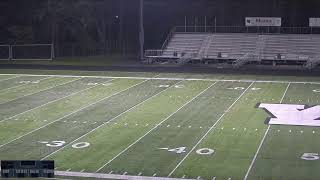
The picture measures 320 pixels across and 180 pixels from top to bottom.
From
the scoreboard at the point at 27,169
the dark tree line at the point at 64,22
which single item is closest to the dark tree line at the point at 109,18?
the dark tree line at the point at 64,22

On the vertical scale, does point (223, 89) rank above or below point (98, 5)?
below

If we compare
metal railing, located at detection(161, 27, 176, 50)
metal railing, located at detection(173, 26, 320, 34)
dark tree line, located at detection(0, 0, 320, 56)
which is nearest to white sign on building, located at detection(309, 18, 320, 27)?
metal railing, located at detection(173, 26, 320, 34)

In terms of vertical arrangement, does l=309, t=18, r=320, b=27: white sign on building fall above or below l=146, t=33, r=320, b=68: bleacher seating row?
above

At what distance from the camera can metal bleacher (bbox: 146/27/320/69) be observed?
37812 millimetres

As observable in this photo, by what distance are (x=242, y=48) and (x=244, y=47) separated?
0.19 meters

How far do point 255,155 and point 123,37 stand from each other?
31.5 m

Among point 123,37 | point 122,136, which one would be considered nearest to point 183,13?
point 123,37

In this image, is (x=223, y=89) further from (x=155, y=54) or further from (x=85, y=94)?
(x=155, y=54)

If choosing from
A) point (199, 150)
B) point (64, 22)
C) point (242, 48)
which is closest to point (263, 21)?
point (242, 48)

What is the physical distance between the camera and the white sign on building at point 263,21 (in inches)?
1587

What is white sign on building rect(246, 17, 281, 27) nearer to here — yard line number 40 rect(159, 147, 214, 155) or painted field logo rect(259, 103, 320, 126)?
painted field logo rect(259, 103, 320, 126)

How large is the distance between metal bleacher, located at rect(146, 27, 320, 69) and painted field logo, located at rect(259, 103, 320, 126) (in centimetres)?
1460

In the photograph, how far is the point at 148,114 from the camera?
2059 centimetres

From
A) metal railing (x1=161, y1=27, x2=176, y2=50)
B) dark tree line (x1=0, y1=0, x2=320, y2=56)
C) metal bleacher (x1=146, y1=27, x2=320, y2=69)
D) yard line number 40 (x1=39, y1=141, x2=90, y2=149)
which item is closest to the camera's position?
yard line number 40 (x1=39, y1=141, x2=90, y2=149)
